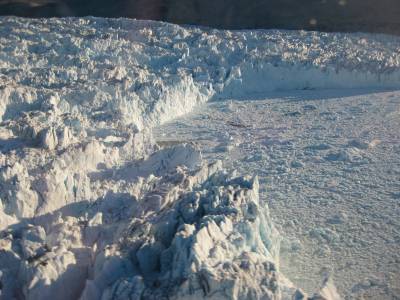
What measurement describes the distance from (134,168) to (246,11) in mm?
13352

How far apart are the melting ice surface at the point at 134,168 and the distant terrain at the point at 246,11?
14.8 feet

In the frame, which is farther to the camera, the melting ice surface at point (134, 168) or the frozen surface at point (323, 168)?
the frozen surface at point (323, 168)

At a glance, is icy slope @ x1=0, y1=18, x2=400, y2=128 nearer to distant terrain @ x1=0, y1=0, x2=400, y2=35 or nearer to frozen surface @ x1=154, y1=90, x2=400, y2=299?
frozen surface @ x1=154, y1=90, x2=400, y2=299

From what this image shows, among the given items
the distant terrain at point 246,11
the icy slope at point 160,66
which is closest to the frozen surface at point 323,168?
the icy slope at point 160,66

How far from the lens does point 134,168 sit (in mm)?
5086

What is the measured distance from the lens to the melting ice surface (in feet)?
9.53

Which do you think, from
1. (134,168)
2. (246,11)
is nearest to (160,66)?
(134,168)

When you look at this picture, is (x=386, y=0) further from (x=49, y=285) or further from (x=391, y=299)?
(x=49, y=285)

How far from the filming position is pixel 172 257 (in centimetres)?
297

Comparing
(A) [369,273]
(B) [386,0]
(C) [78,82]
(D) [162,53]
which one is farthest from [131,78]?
(B) [386,0]

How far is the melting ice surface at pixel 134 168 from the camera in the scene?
2.90 metres

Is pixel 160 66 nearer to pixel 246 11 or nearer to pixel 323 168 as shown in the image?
pixel 323 168

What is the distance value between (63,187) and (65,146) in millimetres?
1127

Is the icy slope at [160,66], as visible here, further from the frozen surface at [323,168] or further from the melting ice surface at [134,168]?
the frozen surface at [323,168]
